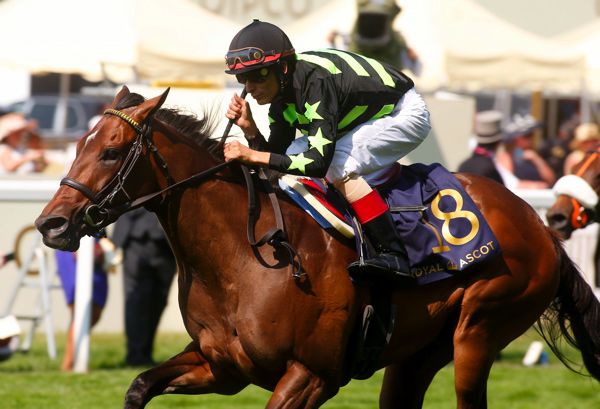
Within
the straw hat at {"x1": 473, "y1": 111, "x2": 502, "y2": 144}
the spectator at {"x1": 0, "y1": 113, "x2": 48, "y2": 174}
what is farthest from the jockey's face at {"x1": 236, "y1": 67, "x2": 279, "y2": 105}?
the spectator at {"x1": 0, "y1": 113, "x2": 48, "y2": 174}

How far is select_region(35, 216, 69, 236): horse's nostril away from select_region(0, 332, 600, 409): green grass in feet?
8.59

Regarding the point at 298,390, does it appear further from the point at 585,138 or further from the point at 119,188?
the point at 585,138

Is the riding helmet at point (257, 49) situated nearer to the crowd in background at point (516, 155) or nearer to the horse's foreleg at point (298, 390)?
the horse's foreleg at point (298, 390)

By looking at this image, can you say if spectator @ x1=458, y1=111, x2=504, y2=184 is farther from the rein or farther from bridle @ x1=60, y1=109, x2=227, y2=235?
bridle @ x1=60, y1=109, x2=227, y2=235

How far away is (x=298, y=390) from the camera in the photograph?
195 inches

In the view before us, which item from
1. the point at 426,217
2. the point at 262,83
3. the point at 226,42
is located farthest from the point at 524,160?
the point at 262,83

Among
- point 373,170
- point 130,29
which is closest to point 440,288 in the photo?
point 373,170

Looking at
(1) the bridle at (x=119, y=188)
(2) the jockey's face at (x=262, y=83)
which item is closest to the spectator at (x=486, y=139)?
(2) the jockey's face at (x=262, y=83)

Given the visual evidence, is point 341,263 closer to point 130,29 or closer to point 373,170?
point 373,170

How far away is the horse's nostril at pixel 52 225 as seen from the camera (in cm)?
472

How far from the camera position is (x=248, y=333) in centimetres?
494

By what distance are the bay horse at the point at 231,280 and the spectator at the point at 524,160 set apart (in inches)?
217

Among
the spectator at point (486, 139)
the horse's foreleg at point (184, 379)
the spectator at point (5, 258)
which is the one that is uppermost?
the horse's foreleg at point (184, 379)

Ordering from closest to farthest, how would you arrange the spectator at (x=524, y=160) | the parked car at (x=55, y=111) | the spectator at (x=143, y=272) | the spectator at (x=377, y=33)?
the spectator at (x=143, y=272) → the spectator at (x=377, y=33) → the spectator at (x=524, y=160) → the parked car at (x=55, y=111)
